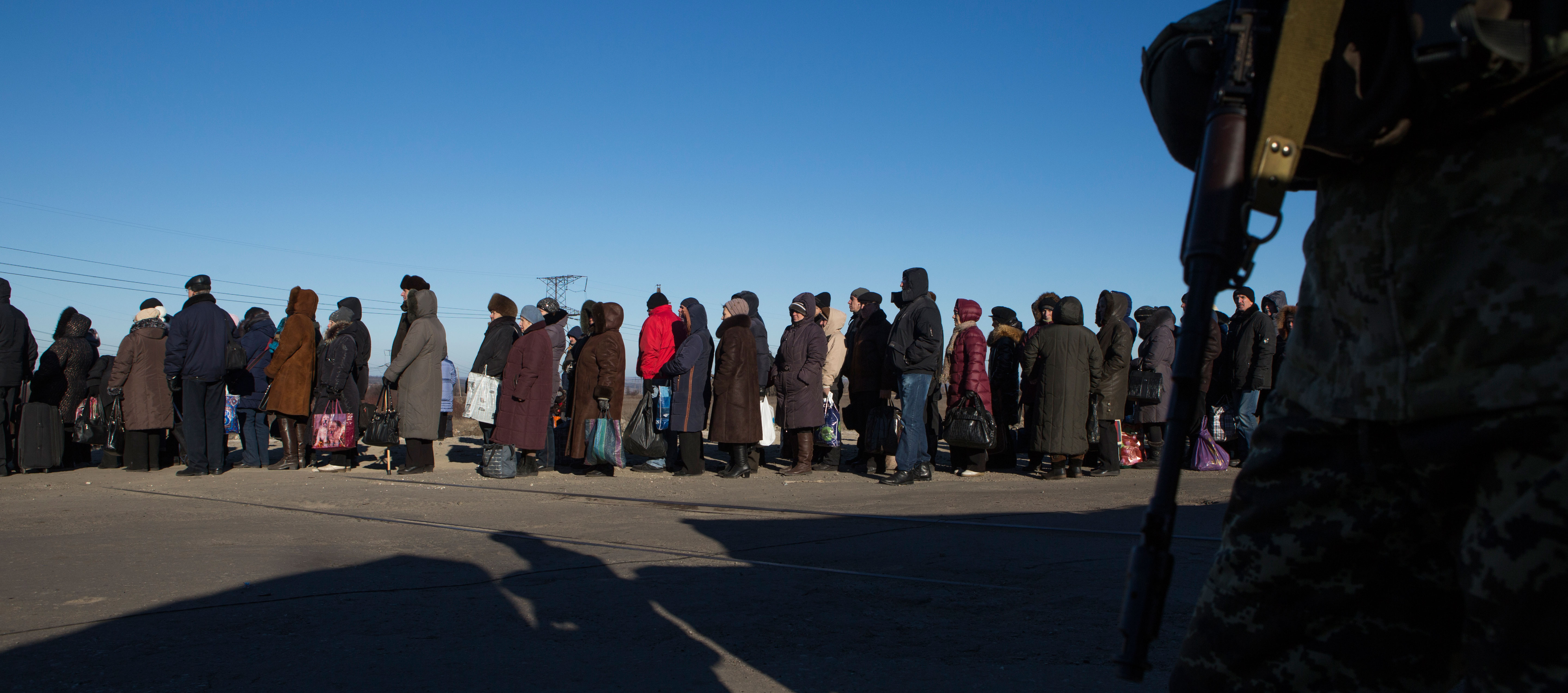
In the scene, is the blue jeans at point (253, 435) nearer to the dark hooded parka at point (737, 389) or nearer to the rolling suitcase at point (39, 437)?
the rolling suitcase at point (39, 437)

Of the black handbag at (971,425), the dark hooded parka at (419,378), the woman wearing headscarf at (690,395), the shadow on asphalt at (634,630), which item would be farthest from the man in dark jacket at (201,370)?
the black handbag at (971,425)

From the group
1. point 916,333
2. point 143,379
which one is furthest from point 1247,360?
point 143,379

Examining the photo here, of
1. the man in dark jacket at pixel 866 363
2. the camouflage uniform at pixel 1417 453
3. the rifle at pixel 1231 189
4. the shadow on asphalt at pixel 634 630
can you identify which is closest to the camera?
the camouflage uniform at pixel 1417 453

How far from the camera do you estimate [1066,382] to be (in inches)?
386

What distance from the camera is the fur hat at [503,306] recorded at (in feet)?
35.0

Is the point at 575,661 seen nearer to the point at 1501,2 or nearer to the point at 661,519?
the point at 1501,2

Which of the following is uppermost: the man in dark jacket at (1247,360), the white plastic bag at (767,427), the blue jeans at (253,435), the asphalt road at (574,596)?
the man in dark jacket at (1247,360)

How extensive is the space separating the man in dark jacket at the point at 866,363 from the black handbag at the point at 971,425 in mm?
760

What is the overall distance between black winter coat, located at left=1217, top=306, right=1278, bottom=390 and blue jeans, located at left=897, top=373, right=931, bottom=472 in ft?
11.0

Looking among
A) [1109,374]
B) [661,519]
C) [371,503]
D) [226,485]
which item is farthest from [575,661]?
[1109,374]

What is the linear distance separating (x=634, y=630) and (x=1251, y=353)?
8.65 m

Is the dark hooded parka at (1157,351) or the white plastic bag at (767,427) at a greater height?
the dark hooded parka at (1157,351)

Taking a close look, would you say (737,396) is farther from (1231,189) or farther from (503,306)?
(1231,189)

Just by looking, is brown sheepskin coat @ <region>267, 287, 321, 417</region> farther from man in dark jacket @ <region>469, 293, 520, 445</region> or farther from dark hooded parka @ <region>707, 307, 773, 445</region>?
dark hooded parka @ <region>707, 307, 773, 445</region>
